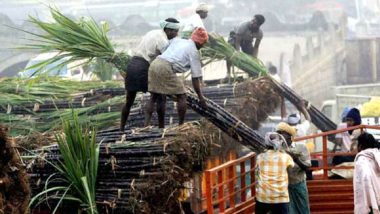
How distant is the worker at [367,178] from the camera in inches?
329

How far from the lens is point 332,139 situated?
1363 cm

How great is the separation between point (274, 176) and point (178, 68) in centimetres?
155

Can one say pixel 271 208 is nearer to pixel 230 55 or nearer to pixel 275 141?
pixel 275 141

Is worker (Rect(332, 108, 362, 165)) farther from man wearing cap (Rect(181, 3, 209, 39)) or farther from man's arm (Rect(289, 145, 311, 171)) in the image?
man wearing cap (Rect(181, 3, 209, 39))

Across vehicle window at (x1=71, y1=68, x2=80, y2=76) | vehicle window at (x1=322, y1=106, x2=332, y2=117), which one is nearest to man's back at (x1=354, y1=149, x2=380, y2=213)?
vehicle window at (x1=322, y1=106, x2=332, y2=117)

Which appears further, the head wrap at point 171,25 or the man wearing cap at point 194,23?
the man wearing cap at point 194,23

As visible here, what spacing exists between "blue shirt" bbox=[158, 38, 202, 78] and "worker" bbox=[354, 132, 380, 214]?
1.94m

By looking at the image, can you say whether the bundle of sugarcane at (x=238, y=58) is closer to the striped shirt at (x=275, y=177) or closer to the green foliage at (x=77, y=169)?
the striped shirt at (x=275, y=177)

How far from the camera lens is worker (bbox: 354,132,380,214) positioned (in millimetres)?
8367

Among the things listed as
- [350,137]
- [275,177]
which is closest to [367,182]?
[275,177]

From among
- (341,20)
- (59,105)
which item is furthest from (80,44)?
(341,20)

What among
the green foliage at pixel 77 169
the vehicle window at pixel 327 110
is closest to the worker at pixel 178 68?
the green foliage at pixel 77 169

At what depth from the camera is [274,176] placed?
9.07m

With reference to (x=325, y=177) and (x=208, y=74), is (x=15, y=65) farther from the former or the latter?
(x=325, y=177)
